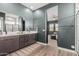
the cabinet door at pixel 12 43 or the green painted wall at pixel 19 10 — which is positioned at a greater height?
the green painted wall at pixel 19 10

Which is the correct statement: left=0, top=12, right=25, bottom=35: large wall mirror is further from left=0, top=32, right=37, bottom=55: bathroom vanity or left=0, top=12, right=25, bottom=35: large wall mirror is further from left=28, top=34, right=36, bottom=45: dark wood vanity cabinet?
left=28, top=34, right=36, bottom=45: dark wood vanity cabinet

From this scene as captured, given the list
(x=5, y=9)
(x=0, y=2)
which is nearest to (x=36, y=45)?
(x=5, y=9)

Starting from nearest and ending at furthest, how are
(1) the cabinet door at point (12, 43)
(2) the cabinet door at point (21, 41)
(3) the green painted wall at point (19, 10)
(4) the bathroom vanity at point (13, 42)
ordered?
(3) the green painted wall at point (19, 10)
(4) the bathroom vanity at point (13, 42)
(1) the cabinet door at point (12, 43)
(2) the cabinet door at point (21, 41)

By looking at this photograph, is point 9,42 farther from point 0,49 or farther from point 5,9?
point 5,9

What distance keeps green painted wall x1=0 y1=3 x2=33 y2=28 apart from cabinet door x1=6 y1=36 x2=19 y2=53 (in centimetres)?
71

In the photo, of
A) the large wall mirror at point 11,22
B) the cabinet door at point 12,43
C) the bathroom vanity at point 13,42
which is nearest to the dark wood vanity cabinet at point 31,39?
the bathroom vanity at point 13,42

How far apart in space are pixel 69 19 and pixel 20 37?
1964 millimetres

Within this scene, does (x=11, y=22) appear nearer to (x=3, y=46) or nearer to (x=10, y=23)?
(x=10, y=23)

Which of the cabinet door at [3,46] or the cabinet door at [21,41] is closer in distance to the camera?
the cabinet door at [3,46]

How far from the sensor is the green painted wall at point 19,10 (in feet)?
6.33

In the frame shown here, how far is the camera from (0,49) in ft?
6.50

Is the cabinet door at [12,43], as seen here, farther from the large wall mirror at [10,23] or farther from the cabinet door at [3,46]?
the large wall mirror at [10,23]

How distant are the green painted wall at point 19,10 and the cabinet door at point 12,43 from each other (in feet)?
2.32

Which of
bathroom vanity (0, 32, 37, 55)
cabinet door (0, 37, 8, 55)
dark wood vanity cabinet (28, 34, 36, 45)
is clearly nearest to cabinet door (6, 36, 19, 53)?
bathroom vanity (0, 32, 37, 55)
